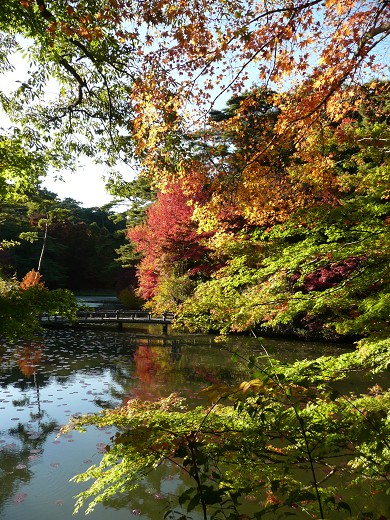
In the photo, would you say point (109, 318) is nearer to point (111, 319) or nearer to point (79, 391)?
point (111, 319)

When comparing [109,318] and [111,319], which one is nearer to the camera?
[111,319]

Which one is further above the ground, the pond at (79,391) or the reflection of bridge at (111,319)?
the reflection of bridge at (111,319)

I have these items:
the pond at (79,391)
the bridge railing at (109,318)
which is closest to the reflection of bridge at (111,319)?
the bridge railing at (109,318)

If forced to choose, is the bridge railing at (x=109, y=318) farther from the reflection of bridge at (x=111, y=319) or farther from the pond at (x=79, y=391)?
the pond at (x=79, y=391)

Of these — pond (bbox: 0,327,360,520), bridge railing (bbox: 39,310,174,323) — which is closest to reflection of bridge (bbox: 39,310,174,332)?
bridge railing (bbox: 39,310,174,323)

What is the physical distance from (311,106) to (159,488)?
17.7ft

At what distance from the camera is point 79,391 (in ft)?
30.5

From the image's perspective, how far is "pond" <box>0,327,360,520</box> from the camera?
188 inches

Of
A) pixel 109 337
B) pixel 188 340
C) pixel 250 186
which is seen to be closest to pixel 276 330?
pixel 188 340

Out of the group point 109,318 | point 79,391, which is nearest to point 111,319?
point 109,318

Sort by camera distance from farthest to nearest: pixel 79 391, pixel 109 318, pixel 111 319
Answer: pixel 109 318
pixel 111 319
pixel 79 391

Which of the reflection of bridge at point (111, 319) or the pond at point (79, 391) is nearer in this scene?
the pond at point (79, 391)

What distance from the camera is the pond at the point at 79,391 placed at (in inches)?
188

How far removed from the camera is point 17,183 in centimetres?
482
